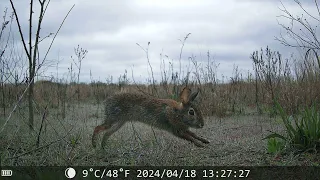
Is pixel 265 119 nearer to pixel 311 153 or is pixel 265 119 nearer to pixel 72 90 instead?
pixel 311 153

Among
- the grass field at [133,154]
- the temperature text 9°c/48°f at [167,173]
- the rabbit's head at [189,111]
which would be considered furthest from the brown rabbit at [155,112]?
the temperature text 9°c/48°f at [167,173]

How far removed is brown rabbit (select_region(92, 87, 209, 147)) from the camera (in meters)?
5.59

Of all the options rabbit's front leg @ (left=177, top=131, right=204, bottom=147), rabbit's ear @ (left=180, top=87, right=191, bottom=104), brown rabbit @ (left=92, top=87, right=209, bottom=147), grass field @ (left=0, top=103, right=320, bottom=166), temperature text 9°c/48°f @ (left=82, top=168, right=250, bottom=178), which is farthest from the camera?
rabbit's ear @ (left=180, top=87, right=191, bottom=104)

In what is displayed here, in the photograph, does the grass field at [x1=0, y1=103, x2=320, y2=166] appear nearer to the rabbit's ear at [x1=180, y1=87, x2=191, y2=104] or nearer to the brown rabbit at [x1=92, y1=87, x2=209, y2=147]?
the brown rabbit at [x1=92, y1=87, x2=209, y2=147]

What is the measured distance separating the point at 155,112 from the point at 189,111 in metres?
0.51

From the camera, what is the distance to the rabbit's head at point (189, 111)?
A: 5.69 metres

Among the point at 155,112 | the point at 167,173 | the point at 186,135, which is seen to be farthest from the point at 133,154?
the point at 155,112

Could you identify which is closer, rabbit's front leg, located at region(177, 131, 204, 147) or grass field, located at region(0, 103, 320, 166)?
grass field, located at region(0, 103, 320, 166)

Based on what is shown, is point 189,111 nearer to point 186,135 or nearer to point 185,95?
point 185,95

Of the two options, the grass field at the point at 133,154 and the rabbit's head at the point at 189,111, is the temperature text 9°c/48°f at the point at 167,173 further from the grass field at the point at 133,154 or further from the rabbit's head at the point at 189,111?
the rabbit's head at the point at 189,111

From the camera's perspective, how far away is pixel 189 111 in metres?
5.72

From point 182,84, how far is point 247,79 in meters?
2.83

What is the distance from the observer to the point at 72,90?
43.8 ft

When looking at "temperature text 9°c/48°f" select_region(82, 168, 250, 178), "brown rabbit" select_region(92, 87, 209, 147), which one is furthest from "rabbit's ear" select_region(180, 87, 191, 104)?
"temperature text 9°c/48°f" select_region(82, 168, 250, 178)
